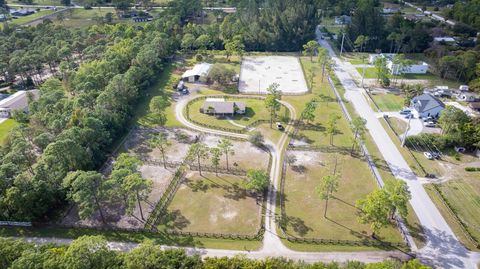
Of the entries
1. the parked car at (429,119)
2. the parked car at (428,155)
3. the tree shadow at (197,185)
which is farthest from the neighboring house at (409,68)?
the tree shadow at (197,185)

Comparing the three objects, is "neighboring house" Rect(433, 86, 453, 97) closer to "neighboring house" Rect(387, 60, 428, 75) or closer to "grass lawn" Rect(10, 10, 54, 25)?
"neighboring house" Rect(387, 60, 428, 75)

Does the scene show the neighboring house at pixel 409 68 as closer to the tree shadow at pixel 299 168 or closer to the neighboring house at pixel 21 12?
the tree shadow at pixel 299 168

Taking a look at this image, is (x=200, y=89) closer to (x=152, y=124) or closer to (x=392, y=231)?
(x=152, y=124)

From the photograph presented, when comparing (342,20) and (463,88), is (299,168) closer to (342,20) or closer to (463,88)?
(463,88)

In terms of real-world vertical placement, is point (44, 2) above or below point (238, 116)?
above

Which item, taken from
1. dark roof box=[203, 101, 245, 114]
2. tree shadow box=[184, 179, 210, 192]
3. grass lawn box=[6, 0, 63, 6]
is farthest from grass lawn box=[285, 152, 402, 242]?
grass lawn box=[6, 0, 63, 6]

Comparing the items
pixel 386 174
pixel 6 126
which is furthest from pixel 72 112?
pixel 386 174

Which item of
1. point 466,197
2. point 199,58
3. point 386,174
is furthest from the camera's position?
point 199,58

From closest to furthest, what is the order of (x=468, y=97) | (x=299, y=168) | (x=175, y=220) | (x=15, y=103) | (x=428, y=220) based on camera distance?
(x=428, y=220), (x=175, y=220), (x=299, y=168), (x=15, y=103), (x=468, y=97)
